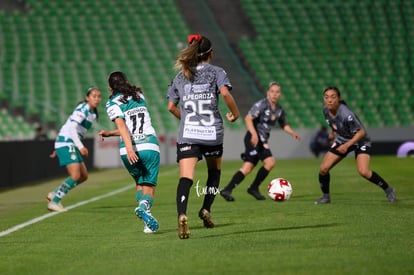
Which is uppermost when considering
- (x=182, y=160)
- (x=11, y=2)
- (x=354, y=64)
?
(x=11, y=2)

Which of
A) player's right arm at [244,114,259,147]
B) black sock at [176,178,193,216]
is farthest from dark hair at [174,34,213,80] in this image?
player's right arm at [244,114,259,147]

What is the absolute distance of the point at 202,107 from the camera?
9.88 meters

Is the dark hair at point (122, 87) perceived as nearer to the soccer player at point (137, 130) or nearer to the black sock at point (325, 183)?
the soccer player at point (137, 130)

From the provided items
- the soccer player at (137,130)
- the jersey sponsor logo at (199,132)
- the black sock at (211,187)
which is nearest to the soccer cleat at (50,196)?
the soccer player at (137,130)

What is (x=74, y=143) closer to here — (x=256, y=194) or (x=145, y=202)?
(x=256, y=194)

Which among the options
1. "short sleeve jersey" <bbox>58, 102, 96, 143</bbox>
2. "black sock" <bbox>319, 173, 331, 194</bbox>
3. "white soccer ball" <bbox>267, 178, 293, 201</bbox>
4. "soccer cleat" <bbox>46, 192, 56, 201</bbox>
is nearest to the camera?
"white soccer ball" <bbox>267, 178, 293, 201</bbox>

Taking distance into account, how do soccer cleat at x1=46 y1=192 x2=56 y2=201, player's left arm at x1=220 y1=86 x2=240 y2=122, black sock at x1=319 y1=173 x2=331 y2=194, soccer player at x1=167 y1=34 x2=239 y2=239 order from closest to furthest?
player's left arm at x1=220 y1=86 x2=240 y2=122 < soccer player at x1=167 y1=34 x2=239 y2=239 < black sock at x1=319 y1=173 x2=331 y2=194 < soccer cleat at x1=46 y1=192 x2=56 y2=201

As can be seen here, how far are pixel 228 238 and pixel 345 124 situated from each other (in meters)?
5.01

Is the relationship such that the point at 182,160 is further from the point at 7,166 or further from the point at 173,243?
the point at 7,166

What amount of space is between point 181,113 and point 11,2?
33.9m

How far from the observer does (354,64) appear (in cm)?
3981

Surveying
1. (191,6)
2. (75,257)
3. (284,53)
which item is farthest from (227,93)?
(191,6)

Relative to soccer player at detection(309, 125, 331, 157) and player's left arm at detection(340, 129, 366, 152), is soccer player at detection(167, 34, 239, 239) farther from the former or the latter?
soccer player at detection(309, 125, 331, 157)

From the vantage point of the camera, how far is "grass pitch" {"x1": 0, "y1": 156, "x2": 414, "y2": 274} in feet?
24.9
